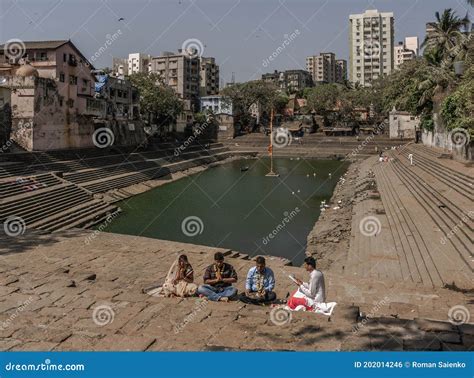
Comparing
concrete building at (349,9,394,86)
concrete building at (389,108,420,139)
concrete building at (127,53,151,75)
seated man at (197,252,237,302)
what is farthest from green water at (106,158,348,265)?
concrete building at (349,9,394,86)

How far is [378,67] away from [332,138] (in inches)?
2353

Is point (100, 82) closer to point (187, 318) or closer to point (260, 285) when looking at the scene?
point (260, 285)

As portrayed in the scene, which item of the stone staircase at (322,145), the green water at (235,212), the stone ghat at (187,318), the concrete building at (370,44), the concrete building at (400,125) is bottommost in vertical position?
the green water at (235,212)

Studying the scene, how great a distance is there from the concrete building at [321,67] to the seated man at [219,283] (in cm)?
14676

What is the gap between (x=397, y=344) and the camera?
15.9 feet

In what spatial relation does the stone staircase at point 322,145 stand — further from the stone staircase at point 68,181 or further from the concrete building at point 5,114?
the concrete building at point 5,114

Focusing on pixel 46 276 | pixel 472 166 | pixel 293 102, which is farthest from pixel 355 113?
pixel 46 276

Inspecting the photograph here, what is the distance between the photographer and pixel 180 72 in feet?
274

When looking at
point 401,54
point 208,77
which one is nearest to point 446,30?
point 208,77

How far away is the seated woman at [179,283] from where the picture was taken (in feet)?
25.1

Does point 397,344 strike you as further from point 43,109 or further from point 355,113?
point 355,113

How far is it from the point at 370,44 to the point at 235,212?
10261 cm

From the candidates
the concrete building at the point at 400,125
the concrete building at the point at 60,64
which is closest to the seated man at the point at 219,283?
the concrete building at the point at 60,64

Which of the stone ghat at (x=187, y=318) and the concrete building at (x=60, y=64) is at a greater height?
the concrete building at (x=60, y=64)
